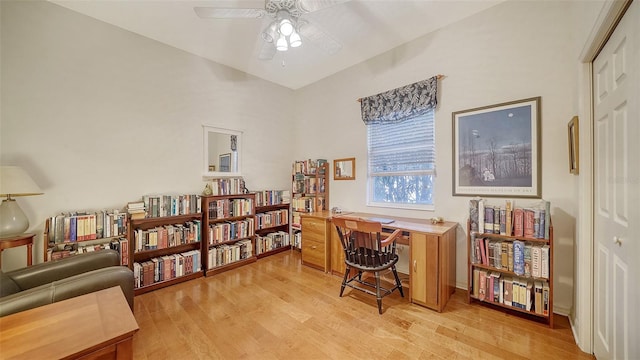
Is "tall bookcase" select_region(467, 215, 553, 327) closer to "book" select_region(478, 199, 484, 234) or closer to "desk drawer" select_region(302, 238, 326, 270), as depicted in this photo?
"book" select_region(478, 199, 484, 234)

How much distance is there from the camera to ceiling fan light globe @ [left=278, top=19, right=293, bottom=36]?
1932 millimetres

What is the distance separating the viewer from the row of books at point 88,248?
7.21 ft

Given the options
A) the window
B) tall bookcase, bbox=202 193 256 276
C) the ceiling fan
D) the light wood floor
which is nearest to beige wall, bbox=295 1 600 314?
the window

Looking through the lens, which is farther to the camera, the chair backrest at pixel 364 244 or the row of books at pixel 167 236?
the row of books at pixel 167 236

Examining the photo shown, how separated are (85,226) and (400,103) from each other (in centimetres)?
386

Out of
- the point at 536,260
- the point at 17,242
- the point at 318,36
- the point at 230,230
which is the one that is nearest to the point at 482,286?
the point at 536,260

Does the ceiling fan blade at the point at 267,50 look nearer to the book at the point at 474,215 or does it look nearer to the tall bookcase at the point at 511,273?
the book at the point at 474,215

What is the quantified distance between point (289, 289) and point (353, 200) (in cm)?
166

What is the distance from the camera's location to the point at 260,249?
376 centimetres

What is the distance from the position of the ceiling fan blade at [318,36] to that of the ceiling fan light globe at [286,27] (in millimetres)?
272

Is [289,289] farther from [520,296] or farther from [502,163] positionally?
[502,163]

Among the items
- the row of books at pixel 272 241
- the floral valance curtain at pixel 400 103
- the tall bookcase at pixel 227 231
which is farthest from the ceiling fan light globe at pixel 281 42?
the row of books at pixel 272 241

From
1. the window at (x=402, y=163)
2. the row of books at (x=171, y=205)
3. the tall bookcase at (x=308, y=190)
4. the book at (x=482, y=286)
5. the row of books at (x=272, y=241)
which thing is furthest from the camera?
the tall bookcase at (x=308, y=190)

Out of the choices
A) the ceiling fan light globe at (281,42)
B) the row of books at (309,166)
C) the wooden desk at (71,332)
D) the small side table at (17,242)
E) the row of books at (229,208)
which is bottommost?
the wooden desk at (71,332)
